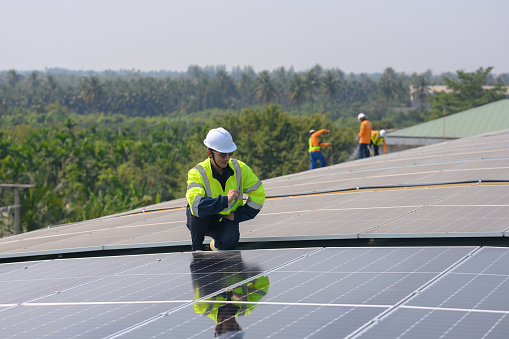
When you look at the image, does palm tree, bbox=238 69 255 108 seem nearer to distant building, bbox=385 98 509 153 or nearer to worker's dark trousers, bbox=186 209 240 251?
distant building, bbox=385 98 509 153

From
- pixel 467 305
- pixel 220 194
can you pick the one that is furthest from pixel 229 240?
pixel 467 305

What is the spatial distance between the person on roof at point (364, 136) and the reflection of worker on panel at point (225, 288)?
615 inches

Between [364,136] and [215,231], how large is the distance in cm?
1595

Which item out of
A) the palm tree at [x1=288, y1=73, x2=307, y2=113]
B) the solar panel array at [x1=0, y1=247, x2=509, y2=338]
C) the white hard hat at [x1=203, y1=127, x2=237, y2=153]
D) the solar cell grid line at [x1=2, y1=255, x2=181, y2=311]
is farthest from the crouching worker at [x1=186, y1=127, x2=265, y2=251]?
the palm tree at [x1=288, y1=73, x2=307, y2=113]

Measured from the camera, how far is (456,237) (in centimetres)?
619

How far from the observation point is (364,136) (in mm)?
22422

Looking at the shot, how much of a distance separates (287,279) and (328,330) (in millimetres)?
1338

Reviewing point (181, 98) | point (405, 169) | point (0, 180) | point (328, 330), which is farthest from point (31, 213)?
point (181, 98)

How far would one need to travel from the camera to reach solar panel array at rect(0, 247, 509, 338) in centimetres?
397

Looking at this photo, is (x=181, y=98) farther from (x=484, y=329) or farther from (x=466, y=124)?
(x=484, y=329)

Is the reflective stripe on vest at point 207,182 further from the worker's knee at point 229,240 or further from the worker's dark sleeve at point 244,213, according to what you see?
the worker's knee at point 229,240

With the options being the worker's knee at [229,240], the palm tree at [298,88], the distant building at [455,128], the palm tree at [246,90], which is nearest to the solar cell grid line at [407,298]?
the worker's knee at [229,240]

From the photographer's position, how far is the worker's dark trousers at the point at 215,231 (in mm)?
6996

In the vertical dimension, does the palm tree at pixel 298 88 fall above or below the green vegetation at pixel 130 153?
above
